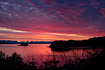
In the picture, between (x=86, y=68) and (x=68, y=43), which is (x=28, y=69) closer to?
(x=86, y=68)

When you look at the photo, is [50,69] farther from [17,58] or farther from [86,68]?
[17,58]

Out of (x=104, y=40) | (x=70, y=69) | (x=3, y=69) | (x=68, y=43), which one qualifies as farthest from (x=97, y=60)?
(x=68, y=43)

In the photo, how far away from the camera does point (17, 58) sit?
8.24 m

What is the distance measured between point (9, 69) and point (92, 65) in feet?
12.8

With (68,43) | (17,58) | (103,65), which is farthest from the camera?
(68,43)

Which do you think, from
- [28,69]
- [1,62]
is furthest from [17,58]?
[28,69]

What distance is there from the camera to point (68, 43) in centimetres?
12812

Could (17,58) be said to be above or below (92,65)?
below

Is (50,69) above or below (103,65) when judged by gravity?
below

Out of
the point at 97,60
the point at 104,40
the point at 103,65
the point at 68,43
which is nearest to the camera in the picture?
the point at 103,65

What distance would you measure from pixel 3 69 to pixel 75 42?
129 m

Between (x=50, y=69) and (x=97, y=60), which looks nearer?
(x=97, y=60)

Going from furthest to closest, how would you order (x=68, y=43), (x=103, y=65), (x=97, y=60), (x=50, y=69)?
1. (x=68, y=43)
2. (x=50, y=69)
3. (x=97, y=60)
4. (x=103, y=65)

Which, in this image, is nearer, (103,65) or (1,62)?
(103,65)
